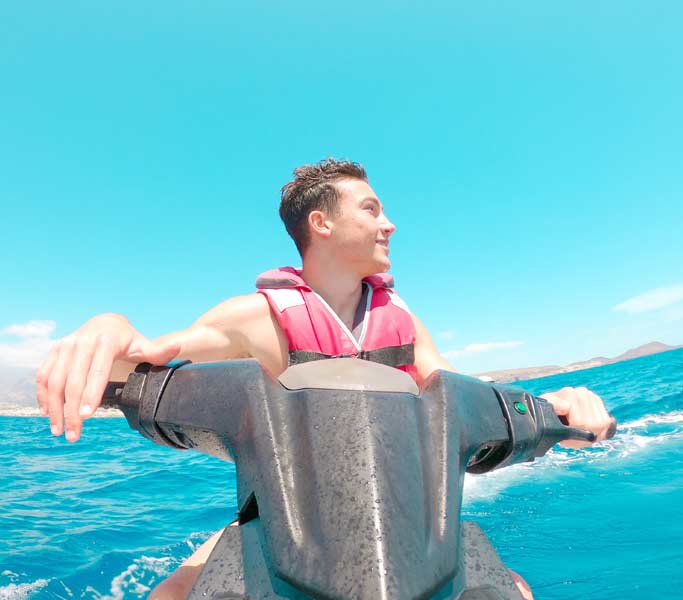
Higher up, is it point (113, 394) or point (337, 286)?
point (337, 286)

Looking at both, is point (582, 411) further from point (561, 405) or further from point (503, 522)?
point (503, 522)

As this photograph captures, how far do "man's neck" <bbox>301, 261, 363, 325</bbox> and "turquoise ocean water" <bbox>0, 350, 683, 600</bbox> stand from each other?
6.46 ft

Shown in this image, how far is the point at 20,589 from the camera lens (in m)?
2.88

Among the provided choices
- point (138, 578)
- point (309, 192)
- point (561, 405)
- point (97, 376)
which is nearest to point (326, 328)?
point (309, 192)

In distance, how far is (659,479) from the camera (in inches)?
178

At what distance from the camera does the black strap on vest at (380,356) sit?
201 cm

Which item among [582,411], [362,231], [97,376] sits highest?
[362,231]

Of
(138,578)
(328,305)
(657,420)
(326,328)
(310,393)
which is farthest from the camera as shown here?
(657,420)

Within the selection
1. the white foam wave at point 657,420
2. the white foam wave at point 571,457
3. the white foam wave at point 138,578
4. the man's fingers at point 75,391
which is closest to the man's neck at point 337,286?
the man's fingers at point 75,391

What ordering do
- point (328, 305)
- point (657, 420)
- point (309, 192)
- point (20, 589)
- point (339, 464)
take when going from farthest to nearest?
point (657, 420)
point (20, 589)
point (309, 192)
point (328, 305)
point (339, 464)

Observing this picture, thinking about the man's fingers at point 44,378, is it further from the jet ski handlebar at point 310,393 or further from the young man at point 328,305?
the young man at point 328,305

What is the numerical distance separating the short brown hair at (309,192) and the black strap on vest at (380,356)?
2.15ft

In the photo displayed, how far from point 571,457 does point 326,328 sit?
595cm

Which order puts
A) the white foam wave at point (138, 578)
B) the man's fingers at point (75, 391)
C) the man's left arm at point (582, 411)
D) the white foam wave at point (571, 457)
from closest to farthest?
the man's fingers at point (75, 391), the man's left arm at point (582, 411), the white foam wave at point (138, 578), the white foam wave at point (571, 457)
